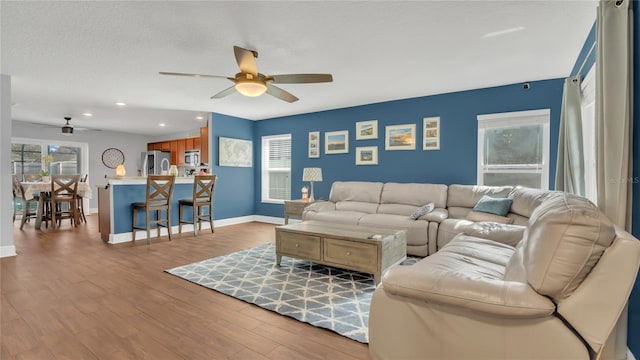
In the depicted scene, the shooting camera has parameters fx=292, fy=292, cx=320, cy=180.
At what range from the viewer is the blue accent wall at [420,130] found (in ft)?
13.1

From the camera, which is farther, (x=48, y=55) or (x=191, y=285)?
(x=48, y=55)

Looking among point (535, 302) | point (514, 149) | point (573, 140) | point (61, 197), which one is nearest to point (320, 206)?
point (514, 149)

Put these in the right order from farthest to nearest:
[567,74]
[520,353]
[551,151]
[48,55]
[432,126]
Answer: [432,126] → [551,151] → [567,74] → [48,55] → [520,353]

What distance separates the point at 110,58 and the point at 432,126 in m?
4.38

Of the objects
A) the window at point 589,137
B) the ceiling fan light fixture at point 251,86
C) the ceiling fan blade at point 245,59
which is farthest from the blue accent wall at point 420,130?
the ceiling fan blade at point 245,59

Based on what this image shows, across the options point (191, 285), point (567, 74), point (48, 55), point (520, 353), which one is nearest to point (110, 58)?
point (48, 55)

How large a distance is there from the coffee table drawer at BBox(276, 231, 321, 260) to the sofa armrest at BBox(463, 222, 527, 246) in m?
1.59

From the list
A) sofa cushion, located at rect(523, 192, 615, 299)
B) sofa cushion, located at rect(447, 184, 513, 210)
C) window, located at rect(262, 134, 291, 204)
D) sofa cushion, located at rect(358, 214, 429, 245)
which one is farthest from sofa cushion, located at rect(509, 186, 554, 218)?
window, located at rect(262, 134, 291, 204)

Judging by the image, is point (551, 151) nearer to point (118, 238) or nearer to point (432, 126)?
point (432, 126)

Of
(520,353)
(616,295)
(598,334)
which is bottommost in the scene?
(520,353)

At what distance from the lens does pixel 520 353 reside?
48.4 inches

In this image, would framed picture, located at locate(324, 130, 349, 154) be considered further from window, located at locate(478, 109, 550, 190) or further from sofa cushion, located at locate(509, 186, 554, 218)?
sofa cushion, located at locate(509, 186, 554, 218)

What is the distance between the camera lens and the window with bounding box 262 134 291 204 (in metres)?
6.49

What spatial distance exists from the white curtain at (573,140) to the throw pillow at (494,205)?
22.8 inches
